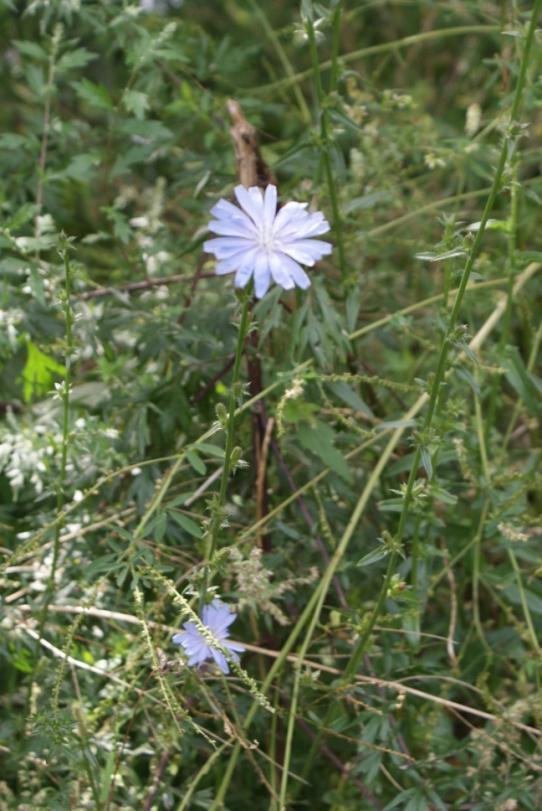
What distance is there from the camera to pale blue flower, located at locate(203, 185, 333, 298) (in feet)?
3.66

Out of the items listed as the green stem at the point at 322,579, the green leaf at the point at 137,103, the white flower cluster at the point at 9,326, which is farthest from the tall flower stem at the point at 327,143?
the white flower cluster at the point at 9,326

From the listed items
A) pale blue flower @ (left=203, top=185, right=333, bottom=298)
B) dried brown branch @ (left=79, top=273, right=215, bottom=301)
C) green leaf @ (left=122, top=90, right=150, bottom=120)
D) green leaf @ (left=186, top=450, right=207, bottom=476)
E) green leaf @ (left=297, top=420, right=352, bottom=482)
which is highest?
green leaf @ (left=122, top=90, right=150, bottom=120)

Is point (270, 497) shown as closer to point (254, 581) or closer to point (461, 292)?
point (254, 581)

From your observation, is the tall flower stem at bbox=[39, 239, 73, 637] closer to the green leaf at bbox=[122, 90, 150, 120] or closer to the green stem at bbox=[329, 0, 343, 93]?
the green stem at bbox=[329, 0, 343, 93]

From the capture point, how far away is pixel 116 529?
1.42 metres

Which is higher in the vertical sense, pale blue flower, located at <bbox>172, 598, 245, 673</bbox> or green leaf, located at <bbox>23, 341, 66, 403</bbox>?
green leaf, located at <bbox>23, 341, 66, 403</bbox>

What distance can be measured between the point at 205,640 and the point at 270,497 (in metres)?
0.51

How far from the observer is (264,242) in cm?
115

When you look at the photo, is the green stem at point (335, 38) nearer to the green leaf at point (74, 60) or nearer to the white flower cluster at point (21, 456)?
the green leaf at point (74, 60)

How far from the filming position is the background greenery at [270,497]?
57.0 inches

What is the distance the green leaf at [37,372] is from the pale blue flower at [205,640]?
579 millimetres

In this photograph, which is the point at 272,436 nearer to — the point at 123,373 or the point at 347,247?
the point at 123,373

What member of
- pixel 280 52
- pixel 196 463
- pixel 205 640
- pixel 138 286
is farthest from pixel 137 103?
pixel 205 640

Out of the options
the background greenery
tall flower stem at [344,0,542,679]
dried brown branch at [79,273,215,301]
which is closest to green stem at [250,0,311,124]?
the background greenery
